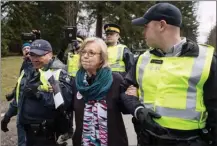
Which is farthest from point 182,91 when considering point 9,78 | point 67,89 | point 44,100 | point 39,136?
point 9,78

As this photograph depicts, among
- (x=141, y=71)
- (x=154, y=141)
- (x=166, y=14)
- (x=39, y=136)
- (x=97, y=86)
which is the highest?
(x=166, y=14)

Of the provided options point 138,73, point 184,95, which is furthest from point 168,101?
point 138,73

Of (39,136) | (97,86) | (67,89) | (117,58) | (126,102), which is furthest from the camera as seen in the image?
(117,58)

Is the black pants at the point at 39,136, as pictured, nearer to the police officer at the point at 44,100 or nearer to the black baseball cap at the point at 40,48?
the police officer at the point at 44,100

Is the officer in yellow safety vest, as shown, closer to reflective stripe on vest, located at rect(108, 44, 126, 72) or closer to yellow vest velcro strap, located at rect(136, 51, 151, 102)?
yellow vest velcro strap, located at rect(136, 51, 151, 102)

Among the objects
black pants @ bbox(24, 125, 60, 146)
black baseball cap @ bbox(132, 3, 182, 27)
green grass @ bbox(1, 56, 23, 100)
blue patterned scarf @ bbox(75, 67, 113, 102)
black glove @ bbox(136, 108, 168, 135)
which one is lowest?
green grass @ bbox(1, 56, 23, 100)

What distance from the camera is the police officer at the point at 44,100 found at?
123 inches

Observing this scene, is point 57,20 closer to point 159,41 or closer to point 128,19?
point 128,19

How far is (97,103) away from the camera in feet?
9.30

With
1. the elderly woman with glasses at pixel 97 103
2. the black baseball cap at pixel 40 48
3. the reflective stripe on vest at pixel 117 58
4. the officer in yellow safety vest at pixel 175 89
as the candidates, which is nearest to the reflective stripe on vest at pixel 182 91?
the officer in yellow safety vest at pixel 175 89

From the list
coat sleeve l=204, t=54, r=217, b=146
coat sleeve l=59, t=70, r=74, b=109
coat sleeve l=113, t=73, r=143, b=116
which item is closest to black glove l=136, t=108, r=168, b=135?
coat sleeve l=113, t=73, r=143, b=116

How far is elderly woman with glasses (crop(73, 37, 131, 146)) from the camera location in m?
2.82

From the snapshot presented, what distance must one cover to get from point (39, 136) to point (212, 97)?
166cm

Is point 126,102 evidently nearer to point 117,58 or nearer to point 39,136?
point 39,136
